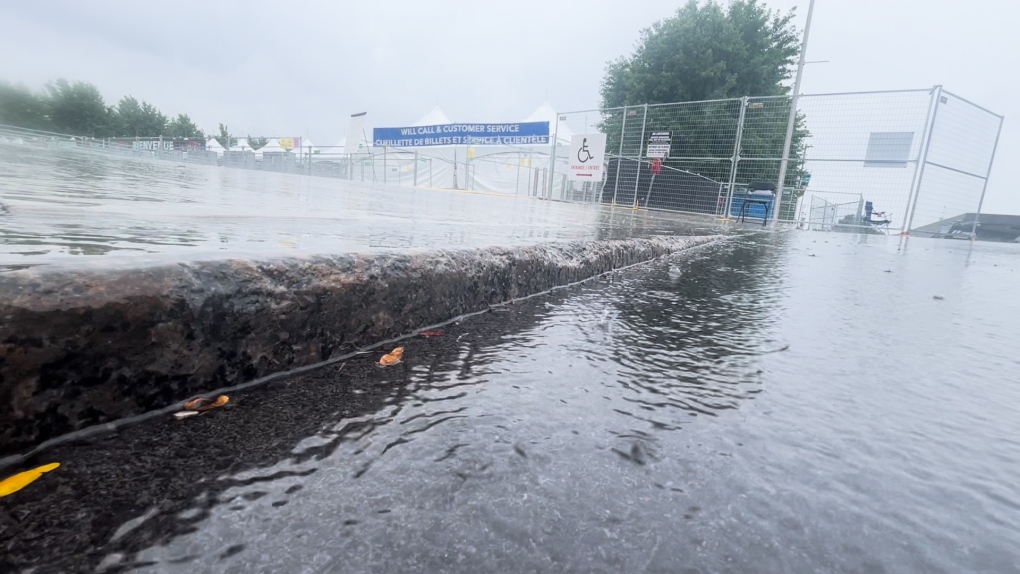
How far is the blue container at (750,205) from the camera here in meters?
11.4

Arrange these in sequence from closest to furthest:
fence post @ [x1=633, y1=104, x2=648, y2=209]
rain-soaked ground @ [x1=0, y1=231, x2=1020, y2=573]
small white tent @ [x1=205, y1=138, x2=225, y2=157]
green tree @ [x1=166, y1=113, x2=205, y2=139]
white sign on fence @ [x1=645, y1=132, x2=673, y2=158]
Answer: rain-soaked ground @ [x1=0, y1=231, x2=1020, y2=573] → white sign on fence @ [x1=645, y1=132, x2=673, y2=158] → fence post @ [x1=633, y1=104, x2=648, y2=209] → small white tent @ [x1=205, y1=138, x2=225, y2=157] → green tree @ [x1=166, y1=113, x2=205, y2=139]

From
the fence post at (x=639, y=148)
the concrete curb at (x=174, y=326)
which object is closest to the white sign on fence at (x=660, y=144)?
the fence post at (x=639, y=148)

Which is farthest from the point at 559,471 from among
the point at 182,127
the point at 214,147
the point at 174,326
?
the point at 182,127

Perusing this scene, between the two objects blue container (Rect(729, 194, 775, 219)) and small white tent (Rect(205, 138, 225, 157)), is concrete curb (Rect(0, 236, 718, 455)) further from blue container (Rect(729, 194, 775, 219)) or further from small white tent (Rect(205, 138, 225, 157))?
small white tent (Rect(205, 138, 225, 157))

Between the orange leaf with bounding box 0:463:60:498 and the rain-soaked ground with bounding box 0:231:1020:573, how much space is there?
0.02m

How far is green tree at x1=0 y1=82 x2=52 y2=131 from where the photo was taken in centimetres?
952

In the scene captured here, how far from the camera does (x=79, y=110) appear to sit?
21.4 m

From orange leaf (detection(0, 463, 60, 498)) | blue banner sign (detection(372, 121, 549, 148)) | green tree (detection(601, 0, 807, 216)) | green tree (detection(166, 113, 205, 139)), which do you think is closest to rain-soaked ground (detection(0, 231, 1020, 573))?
orange leaf (detection(0, 463, 60, 498))

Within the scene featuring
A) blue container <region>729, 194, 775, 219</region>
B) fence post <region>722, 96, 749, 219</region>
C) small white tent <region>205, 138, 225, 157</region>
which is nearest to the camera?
fence post <region>722, 96, 749, 219</region>

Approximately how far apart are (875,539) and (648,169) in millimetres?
13486

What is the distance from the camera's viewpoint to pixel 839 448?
3.14ft

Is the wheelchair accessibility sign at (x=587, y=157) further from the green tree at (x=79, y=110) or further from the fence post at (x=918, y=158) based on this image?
the green tree at (x=79, y=110)

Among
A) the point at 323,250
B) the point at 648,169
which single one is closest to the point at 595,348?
the point at 323,250

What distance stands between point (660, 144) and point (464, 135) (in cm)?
1241
